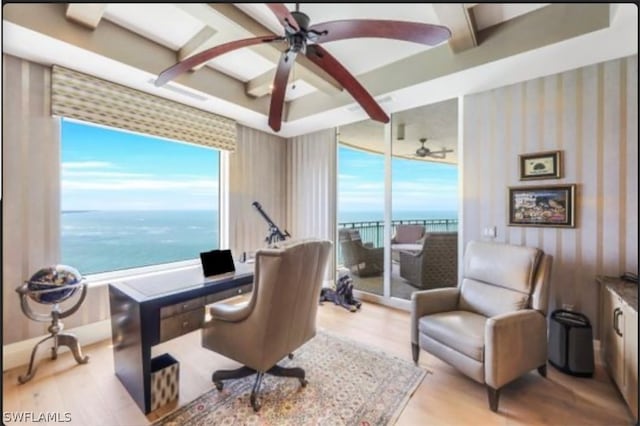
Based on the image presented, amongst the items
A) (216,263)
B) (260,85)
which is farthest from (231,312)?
(260,85)

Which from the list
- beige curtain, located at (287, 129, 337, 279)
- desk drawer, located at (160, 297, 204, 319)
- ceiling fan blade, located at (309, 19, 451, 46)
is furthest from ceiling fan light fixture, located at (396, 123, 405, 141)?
desk drawer, located at (160, 297, 204, 319)

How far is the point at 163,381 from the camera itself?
76.9 inches

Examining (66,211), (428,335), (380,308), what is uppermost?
(66,211)

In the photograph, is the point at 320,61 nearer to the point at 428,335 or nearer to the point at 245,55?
the point at 245,55

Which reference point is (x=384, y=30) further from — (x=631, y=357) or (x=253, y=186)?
(x=253, y=186)

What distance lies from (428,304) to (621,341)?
4.04 feet

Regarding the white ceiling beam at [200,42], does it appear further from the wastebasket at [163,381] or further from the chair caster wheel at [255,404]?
the chair caster wheel at [255,404]

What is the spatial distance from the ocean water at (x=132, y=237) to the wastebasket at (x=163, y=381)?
176 cm

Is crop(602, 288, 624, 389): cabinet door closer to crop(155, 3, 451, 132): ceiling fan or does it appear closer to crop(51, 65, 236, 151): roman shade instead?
crop(155, 3, 451, 132): ceiling fan

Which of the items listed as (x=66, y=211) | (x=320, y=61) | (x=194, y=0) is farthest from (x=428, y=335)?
(x=66, y=211)

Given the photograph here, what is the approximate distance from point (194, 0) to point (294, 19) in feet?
3.21

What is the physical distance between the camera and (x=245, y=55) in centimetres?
296

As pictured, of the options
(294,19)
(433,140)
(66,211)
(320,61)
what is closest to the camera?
(294,19)

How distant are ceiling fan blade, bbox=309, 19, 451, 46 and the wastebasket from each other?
7.61 feet
